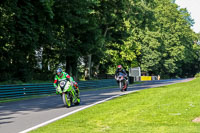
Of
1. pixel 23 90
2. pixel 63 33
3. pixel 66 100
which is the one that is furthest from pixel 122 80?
pixel 63 33

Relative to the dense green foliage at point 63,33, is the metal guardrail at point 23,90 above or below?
below

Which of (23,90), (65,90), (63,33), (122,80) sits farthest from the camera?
(63,33)

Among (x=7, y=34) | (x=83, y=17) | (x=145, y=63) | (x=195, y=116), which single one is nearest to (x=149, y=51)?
(x=145, y=63)

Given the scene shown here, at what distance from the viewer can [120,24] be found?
3953 cm

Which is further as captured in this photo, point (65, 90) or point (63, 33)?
point (63, 33)

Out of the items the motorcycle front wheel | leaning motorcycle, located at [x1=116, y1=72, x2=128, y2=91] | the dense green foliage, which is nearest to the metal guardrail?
the dense green foliage

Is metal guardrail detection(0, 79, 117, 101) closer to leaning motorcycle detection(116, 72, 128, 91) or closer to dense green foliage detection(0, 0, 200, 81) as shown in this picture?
dense green foliage detection(0, 0, 200, 81)

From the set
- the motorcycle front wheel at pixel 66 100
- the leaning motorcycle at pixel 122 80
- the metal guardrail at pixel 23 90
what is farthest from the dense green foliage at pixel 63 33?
the motorcycle front wheel at pixel 66 100

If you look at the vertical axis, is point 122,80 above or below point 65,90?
above

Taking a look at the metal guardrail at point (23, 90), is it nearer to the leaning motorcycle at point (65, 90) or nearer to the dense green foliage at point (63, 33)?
the dense green foliage at point (63, 33)

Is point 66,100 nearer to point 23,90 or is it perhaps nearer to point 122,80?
point 23,90

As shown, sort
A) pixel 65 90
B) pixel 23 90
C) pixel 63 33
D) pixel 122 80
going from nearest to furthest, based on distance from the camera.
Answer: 1. pixel 65 90
2. pixel 23 90
3. pixel 122 80
4. pixel 63 33

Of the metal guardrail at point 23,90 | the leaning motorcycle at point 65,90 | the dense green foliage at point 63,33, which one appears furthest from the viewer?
the dense green foliage at point 63,33

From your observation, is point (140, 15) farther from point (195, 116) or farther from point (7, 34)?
point (195, 116)
